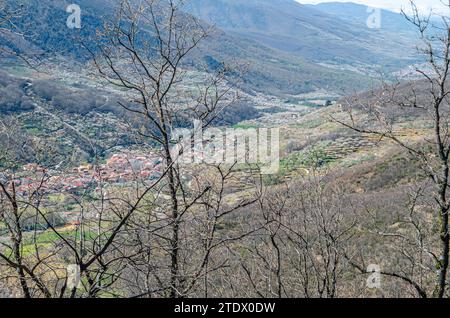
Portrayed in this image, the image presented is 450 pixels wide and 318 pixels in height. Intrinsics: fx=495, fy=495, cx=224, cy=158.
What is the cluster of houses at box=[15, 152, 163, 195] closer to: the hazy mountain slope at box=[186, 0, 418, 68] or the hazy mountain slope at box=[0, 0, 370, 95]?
the hazy mountain slope at box=[0, 0, 370, 95]

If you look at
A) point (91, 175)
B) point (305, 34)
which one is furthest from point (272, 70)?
point (91, 175)

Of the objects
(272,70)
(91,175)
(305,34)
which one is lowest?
(91,175)

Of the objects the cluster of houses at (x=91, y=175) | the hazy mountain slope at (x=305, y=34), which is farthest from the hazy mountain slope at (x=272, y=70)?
the cluster of houses at (x=91, y=175)

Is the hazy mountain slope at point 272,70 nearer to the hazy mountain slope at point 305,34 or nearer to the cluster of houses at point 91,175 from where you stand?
the hazy mountain slope at point 305,34

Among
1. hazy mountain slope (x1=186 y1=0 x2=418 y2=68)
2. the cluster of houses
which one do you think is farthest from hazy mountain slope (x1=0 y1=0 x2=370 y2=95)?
the cluster of houses

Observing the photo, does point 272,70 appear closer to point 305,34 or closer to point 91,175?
point 305,34

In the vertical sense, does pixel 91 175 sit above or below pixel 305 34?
below
